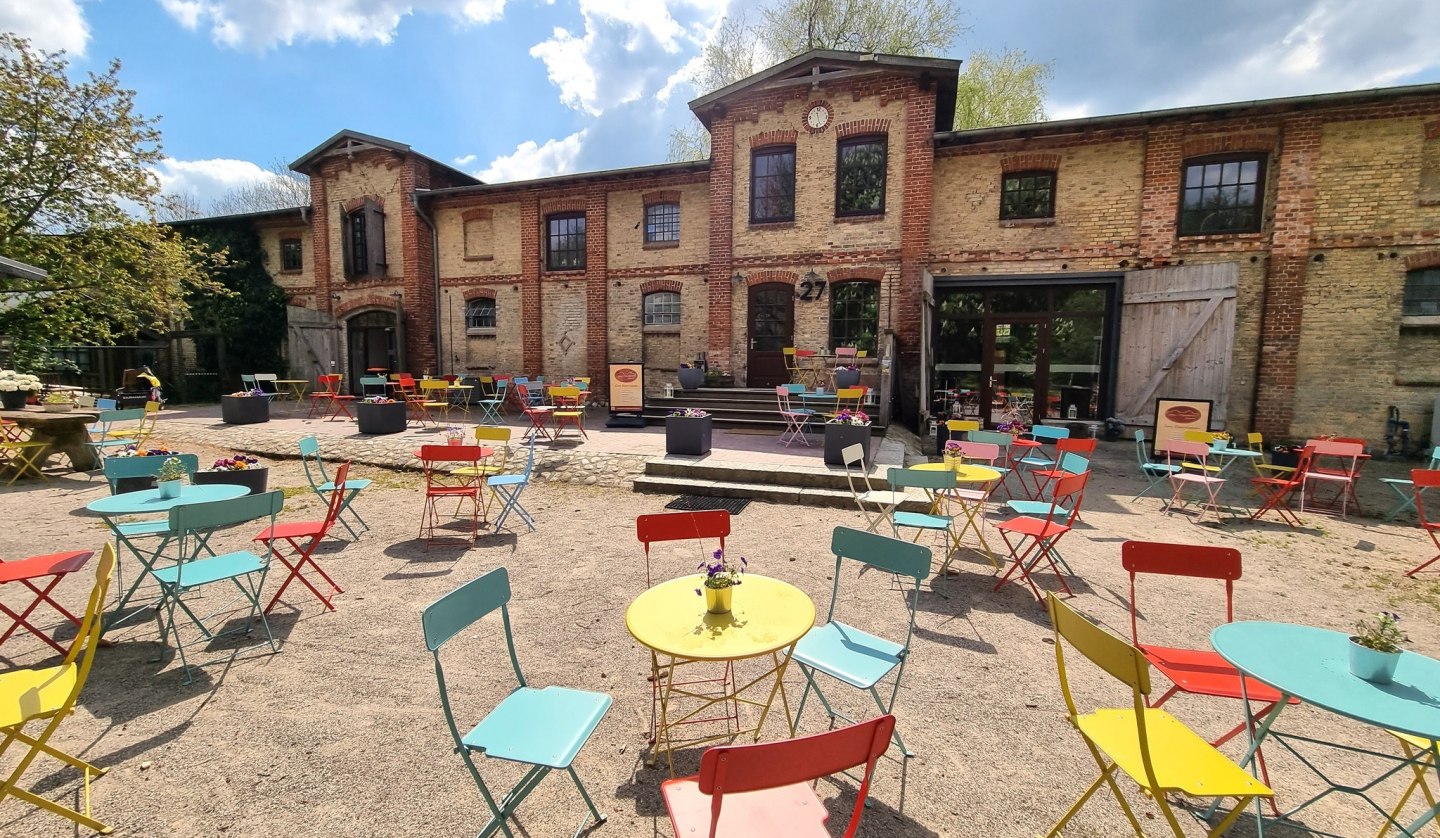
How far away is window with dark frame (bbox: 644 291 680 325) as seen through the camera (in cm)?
1320

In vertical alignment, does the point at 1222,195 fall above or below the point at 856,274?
above

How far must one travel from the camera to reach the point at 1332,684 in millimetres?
1840

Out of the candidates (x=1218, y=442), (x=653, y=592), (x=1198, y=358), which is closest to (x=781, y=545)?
(x=653, y=592)

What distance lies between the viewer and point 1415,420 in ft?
30.2

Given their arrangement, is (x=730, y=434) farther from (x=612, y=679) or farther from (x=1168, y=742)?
(x=1168, y=742)

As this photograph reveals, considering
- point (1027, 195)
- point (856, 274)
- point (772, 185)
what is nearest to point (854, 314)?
point (856, 274)

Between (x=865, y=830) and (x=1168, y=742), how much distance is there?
112cm

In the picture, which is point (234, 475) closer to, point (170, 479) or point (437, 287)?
point (170, 479)

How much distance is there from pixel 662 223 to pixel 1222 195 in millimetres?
10775

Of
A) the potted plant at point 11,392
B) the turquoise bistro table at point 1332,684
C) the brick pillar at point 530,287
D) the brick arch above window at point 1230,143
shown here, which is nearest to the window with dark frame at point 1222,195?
the brick arch above window at point 1230,143

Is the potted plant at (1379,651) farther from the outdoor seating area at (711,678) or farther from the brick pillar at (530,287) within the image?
the brick pillar at (530,287)

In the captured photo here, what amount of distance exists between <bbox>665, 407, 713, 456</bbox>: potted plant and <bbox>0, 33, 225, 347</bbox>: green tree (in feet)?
44.1

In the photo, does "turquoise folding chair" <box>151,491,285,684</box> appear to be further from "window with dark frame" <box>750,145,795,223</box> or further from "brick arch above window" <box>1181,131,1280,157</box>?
"brick arch above window" <box>1181,131,1280,157</box>

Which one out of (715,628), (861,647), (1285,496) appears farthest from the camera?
(1285,496)
